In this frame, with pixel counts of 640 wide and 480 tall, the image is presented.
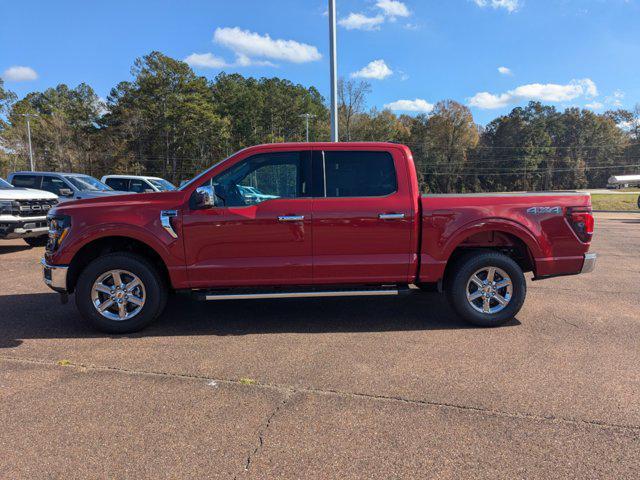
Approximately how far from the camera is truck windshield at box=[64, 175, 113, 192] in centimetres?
1357

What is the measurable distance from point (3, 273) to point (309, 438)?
7.57 metres

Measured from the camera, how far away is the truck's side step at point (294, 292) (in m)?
4.68

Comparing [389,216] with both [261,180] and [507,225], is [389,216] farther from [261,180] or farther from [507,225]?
[261,180]

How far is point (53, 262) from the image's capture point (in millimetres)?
4656

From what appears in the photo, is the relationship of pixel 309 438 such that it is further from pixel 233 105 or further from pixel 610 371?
pixel 233 105

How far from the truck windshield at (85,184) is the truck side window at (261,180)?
10.8 m

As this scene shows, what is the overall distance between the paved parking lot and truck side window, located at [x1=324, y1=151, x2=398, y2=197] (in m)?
1.53

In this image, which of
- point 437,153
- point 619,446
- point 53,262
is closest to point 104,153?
point 437,153

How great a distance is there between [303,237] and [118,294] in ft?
6.72

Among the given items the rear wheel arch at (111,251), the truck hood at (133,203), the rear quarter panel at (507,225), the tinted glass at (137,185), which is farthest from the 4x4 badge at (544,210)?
the tinted glass at (137,185)

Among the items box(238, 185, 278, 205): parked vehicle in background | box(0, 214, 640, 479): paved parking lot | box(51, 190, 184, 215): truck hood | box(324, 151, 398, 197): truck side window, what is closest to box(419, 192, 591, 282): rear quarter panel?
box(324, 151, 398, 197): truck side window

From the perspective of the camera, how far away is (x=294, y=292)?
4781 millimetres

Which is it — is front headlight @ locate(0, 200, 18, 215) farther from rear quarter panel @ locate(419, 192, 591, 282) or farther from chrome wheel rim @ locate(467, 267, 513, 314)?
chrome wheel rim @ locate(467, 267, 513, 314)

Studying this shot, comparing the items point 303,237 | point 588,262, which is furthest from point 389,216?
point 588,262
